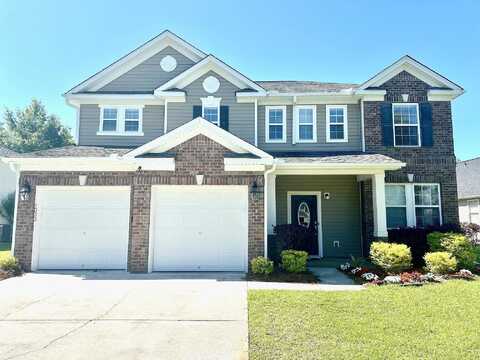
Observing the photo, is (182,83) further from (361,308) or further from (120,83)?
(361,308)

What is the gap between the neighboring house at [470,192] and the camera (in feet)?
75.4

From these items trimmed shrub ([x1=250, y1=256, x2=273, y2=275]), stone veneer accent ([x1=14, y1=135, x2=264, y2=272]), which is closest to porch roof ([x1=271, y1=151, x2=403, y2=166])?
stone veneer accent ([x1=14, y1=135, x2=264, y2=272])

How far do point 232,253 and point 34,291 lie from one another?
16.8ft

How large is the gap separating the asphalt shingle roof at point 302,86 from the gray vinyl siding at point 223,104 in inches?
71.6

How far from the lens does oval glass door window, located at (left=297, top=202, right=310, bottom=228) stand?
13750 mm

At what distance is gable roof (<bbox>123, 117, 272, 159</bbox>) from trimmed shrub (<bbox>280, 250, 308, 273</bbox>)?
293cm

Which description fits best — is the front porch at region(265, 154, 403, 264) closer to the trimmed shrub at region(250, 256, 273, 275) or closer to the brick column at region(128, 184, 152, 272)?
the trimmed shrub at region(250, 256, 273, 275)

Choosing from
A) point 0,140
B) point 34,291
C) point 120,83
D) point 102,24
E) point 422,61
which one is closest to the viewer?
point 34,291

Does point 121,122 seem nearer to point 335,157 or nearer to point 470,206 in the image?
point 335,157

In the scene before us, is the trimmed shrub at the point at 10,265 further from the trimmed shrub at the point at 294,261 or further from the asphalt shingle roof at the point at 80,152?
the trimmed shrub at the point at 294,261

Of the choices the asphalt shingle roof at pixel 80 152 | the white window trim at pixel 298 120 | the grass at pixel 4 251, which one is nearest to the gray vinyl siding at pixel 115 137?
the asphalt shingle roof at pixel 80 152

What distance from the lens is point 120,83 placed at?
14.2m

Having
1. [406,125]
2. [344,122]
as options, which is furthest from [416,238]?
[344,122]

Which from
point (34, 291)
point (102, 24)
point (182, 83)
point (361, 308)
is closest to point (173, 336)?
point (361, 308)
